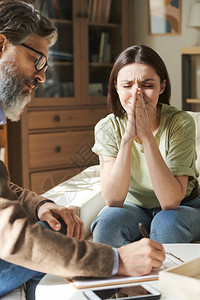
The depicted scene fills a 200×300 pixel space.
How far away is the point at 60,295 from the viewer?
1055mm

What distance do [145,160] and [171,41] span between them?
2115 millimetres

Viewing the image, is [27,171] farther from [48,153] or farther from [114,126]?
[114,126]

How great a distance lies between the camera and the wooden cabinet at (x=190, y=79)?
131 inches

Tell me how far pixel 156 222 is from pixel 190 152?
31 centimetres

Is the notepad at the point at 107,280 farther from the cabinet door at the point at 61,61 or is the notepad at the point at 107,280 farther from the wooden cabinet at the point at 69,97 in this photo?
the cabinet door at the point at 61,61

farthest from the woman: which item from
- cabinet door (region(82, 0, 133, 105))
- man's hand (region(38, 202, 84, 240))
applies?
cabinet door (region(82, 0, 133, 105))

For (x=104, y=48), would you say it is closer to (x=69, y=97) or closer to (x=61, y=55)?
(x=61, y=55)

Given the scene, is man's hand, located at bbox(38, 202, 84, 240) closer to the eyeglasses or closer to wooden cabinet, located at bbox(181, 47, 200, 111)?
the eyeglasses

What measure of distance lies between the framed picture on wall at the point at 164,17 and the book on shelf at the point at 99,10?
0.36 meters

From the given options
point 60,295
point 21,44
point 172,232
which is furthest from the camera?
point 172,232

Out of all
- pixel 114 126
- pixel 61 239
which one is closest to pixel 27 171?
pixel 114 126

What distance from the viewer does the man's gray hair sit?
4.35ft

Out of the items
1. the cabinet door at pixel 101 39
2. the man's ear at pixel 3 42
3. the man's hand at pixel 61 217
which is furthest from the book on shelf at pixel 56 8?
the man's hand at pixel 61 217

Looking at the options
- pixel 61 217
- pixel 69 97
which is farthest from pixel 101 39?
pixel 61 217
